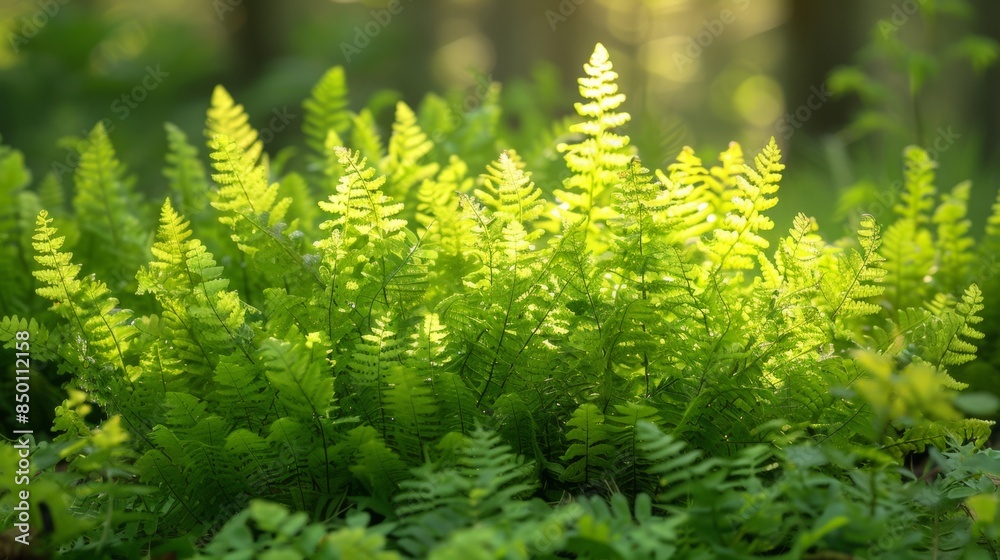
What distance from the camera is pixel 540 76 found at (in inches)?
173

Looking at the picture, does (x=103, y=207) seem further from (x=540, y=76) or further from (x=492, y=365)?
(x=540, y=76)

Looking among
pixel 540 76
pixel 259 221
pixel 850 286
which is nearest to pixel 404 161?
pixel 259 221

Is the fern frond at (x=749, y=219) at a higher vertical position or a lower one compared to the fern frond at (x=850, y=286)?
higher

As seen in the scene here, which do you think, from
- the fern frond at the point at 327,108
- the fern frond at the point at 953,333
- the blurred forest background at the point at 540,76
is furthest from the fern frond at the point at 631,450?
the blurred forest background at the point at 540,76

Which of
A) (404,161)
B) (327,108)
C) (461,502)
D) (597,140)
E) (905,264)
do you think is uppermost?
(327,108)

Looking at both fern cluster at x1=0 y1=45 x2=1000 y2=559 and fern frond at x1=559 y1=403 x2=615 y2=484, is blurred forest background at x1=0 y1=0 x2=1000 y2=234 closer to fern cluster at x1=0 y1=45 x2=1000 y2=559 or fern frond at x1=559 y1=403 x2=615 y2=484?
fern cluster at x1=0 y1=45 x2=1000 y2=559

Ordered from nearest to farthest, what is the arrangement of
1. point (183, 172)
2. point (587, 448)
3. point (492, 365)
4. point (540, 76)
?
1. point (587, 448)
2. point (492, 365)
3. point (183, 172)
4. point (540, 76)

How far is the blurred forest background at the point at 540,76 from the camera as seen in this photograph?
12.6 ft

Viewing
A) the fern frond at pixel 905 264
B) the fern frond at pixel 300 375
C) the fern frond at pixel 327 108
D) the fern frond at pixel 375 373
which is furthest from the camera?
the fern frond at pixel 327 108

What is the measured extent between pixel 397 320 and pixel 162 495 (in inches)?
21.2

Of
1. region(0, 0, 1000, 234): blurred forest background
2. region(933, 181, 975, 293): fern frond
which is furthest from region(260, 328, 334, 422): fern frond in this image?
region(0, 0, 1000, 234): blurred forest background

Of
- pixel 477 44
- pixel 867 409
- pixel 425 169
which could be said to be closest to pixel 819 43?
pixel 425 169

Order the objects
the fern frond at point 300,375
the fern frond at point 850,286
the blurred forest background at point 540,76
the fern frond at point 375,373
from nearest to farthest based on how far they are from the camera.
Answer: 1. the fern frond at point 300,375
2. the fern frond at point 375,373
3. the fern frond at point 850,286
4. the blurred forest background at point 540,76

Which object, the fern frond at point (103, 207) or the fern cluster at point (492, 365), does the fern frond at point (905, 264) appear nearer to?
the fern cluster at point (492, 365)
